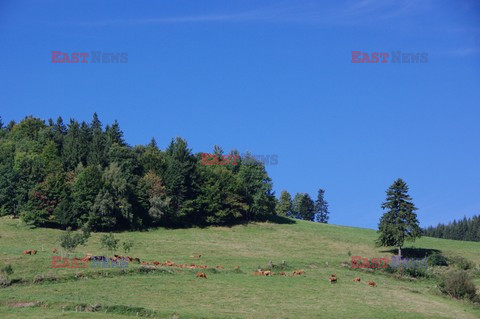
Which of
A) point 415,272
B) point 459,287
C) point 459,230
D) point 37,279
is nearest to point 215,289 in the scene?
point 37,279

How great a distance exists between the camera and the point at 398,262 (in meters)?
75.3

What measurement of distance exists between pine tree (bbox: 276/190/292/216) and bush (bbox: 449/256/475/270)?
278 ft

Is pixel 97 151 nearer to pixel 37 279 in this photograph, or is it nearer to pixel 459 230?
pixel 37 279

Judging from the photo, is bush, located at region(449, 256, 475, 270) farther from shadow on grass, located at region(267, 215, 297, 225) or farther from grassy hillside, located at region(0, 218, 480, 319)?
shadow on grass, located at region(267, 215, 297, 225)

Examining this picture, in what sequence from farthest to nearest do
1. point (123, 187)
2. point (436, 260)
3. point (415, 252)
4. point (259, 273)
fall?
point (123, 187), point (415, 252), point (436, 260), point (259, 273)

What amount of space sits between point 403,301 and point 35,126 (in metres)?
117

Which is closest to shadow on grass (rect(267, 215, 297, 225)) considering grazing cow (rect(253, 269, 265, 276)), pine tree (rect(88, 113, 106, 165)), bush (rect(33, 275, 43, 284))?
pine tree (rect(88, 113, 106, 165))

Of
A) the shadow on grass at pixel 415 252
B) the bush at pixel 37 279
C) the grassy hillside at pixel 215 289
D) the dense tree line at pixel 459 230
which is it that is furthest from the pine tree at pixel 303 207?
the bush at pixel 37 279

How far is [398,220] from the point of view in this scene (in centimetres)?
8456

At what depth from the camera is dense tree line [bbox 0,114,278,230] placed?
9062 centimetres

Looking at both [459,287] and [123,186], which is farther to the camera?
[123,186]

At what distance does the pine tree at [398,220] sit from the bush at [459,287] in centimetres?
2366

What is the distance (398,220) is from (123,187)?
1623 inches

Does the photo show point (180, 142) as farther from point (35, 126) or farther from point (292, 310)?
point (292, 310)
